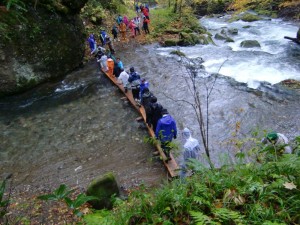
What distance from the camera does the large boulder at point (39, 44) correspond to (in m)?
12.9

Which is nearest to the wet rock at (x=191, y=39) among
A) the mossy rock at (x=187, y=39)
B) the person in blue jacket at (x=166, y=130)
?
the mossy rock at (x=187, y=39)

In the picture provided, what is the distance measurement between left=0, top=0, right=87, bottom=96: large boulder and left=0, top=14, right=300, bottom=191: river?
0.70 m

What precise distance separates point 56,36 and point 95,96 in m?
4.40

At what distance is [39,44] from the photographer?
1402 centimetres

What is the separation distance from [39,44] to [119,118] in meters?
6.43

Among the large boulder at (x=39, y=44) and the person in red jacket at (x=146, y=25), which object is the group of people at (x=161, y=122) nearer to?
the large boulder at (x=39, y=44)

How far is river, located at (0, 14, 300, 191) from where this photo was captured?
8438 millimetres

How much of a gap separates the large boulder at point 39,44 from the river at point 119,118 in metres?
0.70

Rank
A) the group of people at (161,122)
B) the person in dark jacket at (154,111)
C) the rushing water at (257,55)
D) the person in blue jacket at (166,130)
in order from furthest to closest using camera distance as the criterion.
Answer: the rushing water at (257,55), the person in dark jacket at (154,111), the person in blue jacket at (166,130), the group of people at (161,122)

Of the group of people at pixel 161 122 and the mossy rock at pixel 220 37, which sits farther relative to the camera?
the mossy rock at pixel 220 37

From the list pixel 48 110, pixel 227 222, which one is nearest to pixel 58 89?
pixel 48 110

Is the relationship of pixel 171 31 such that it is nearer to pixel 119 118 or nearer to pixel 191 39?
pixel 191 39

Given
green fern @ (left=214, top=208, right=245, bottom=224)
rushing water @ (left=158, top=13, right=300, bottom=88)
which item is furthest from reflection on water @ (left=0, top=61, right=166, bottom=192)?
rushing water @ (left=158, top=13, right=300, bottom=88)

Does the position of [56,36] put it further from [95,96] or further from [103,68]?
[95,96]
